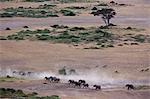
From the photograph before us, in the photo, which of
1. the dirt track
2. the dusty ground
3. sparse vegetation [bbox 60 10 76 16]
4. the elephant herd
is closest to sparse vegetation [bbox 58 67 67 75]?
the dusty ground

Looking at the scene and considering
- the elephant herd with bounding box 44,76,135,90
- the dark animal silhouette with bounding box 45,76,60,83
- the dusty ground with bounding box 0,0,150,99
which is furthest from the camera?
the dark animal silhouette with bounding box 45,76,60,83

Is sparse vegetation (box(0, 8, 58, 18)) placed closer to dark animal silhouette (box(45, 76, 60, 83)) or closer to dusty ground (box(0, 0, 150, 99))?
dusty ground (box(0, 0, 150, 99))

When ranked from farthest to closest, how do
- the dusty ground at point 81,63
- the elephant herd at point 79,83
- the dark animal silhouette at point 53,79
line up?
the dark animal silhouette at point 53,79 → the elephant herd at point 79,83 → the dusty ground at point 81,63

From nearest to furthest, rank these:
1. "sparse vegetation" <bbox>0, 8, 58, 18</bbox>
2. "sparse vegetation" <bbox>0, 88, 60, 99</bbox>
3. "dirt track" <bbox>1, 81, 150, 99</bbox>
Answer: "sparse vegetation" <bbox>0, 88, 60, 99</bbox> < "dirt track" <bbox>1, 81, 150, 99</bbox> < "sparse vegetation" <bbox>0, 8, 58, 18</bbox>

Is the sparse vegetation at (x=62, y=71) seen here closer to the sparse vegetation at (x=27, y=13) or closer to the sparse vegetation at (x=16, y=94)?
the sparse vegetation at (x=16, y=94)

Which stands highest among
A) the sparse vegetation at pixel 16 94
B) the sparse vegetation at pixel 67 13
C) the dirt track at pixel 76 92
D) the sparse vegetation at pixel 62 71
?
the sparse vegetation at pixel 16 94

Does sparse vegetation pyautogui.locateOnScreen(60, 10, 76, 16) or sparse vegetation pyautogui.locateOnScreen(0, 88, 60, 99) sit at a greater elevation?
sparse vegetation pyautogui.locateOnScreen(0, 88, 60, 99)

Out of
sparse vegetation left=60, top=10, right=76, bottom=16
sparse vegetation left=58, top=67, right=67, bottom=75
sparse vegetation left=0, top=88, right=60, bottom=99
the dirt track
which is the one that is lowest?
sparse vegetation left=60, top=10, right=76, bottom=16

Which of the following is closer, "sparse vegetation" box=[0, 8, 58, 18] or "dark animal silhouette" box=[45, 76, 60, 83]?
"dark animal silhouette" box=[45, 76, 60, 83]

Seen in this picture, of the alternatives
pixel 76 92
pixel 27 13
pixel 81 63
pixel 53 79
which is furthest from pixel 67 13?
pixel 76 92

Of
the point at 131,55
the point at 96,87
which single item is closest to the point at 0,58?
the point at 131,55

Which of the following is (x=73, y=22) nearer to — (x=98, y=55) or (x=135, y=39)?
(x=135, y=39)

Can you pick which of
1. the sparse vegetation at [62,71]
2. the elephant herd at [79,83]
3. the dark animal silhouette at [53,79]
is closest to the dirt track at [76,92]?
the elephant herd at [79,83]
